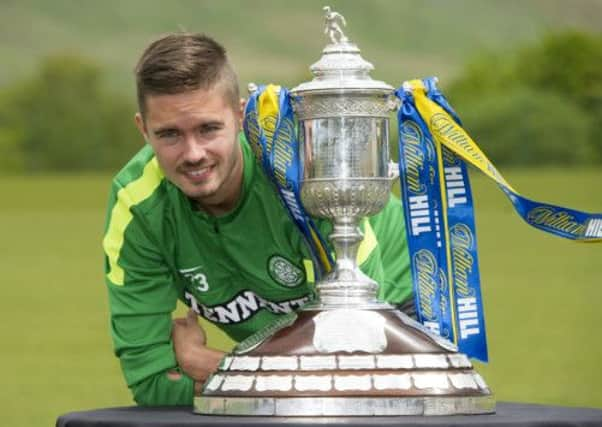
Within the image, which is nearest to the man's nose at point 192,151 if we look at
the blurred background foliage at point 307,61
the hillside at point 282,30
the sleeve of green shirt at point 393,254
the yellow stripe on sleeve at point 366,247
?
the yellow stripe on sleeve at point 366,247

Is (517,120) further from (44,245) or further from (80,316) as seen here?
(80,316)

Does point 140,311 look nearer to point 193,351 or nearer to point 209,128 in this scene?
point 193,351

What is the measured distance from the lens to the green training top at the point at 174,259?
121 inches

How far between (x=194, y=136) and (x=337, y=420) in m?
0.71

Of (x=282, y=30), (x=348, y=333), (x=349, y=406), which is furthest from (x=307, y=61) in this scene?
(x=349, y=406)

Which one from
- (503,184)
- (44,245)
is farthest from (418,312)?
(44,245)

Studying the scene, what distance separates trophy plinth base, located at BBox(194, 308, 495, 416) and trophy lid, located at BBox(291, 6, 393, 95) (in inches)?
13.8

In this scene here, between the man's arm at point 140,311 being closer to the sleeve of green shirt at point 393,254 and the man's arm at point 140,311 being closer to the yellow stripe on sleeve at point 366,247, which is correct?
the yellow stripe on sleeve at point 366,247

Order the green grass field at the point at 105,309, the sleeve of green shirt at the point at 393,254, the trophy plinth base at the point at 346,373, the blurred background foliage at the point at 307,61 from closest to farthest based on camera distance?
the trophy plinth base at the point at 346,373 → the sleeve of green shirt at the point at 393,254 → the green grass field at the point at 105,309 → the blurred background foliage at the point at 307,61

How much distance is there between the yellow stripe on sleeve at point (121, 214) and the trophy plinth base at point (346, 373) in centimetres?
70

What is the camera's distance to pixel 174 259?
3.21m

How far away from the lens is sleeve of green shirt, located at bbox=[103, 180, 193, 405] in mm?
3061

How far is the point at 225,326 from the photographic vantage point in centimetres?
346

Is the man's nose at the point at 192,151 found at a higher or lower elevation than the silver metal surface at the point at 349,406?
higher
